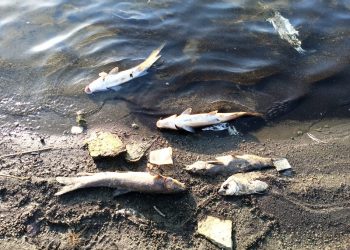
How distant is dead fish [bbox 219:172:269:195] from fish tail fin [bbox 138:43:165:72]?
2963 millimetres

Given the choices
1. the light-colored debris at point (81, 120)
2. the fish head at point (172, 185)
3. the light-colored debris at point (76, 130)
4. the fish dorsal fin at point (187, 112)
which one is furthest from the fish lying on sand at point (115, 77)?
the fish head at point (172, 185)

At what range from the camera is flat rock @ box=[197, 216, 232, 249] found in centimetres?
500

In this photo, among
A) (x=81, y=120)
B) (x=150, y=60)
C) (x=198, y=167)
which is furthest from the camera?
(x=150, y=60)

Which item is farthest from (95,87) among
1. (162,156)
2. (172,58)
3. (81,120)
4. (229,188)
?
(229,188)

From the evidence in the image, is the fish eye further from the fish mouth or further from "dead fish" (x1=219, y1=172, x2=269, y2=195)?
"dead fish" (x1=219, y1=172, x2=269, y2=195)

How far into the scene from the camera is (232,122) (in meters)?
6.72

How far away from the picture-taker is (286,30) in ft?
→ 27.9

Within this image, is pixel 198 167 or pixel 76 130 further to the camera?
pixel 76 130

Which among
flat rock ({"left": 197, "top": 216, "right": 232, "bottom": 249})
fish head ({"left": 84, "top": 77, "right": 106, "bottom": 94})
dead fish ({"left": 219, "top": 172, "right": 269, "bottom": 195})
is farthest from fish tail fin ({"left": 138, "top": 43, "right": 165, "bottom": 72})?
flat rock ({"left": 197, "top": 216, "right": 232, "bottom": 249})

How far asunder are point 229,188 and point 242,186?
0.60ft

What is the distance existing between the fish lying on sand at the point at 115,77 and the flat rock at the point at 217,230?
3.23 meters

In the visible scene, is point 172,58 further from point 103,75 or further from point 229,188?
point 229,188

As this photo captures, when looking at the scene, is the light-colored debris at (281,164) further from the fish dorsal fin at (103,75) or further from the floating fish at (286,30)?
the fish dorsal fin at (103,75)

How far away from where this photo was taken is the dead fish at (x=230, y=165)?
5801mm
